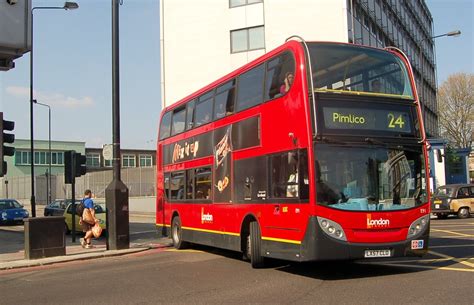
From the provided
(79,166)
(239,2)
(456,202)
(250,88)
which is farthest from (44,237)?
(239,2)

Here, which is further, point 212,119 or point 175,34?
point 175,34

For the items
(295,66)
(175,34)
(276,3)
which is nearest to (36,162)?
(175,34)

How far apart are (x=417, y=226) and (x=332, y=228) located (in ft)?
6.21

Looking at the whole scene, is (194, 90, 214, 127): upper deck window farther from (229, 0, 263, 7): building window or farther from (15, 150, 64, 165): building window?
(15, 150, 64, 165): building window

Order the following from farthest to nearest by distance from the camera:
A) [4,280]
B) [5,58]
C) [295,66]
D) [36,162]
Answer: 1. [36,162]
2. [4,280]
3. [295,66]
4. [5,58]

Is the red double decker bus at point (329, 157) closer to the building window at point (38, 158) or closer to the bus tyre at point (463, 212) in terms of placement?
the bus tyre at point (463, 212)

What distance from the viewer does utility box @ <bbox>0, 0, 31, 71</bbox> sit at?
457 cm

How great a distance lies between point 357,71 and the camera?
403 inches

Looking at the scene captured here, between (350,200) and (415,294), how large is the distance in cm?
213

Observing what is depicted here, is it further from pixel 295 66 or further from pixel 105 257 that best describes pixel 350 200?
pixel 105 257

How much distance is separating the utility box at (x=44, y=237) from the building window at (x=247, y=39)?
78.4 ft

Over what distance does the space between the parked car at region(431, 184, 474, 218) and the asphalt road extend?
1462 cm

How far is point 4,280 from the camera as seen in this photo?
11023mm

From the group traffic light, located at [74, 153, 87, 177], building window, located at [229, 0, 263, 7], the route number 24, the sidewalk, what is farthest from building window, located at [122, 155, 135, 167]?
the route number 24
